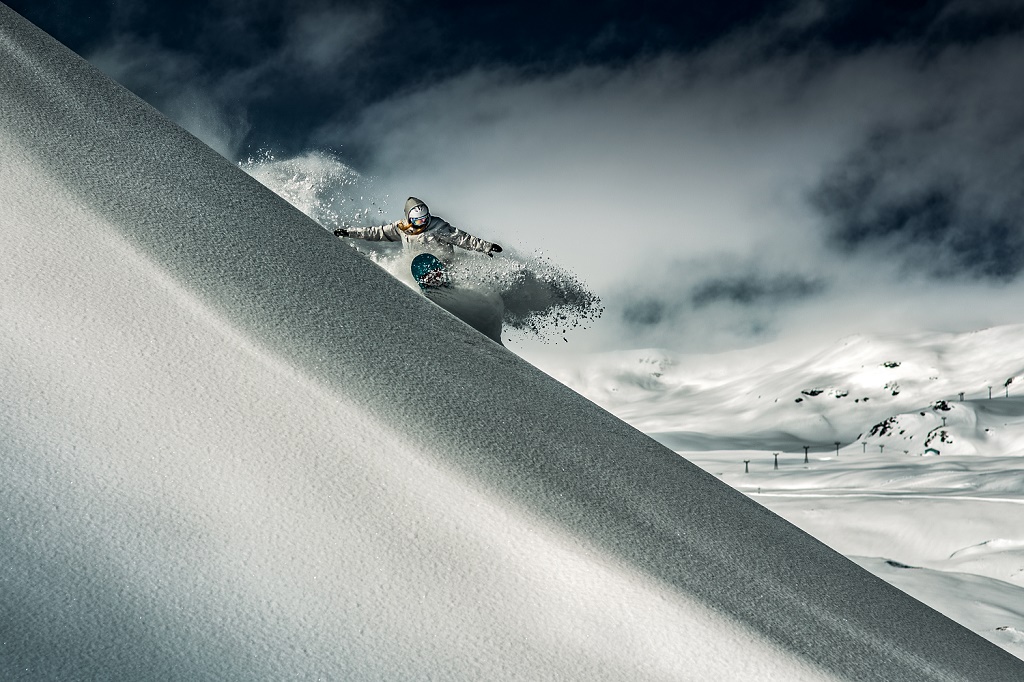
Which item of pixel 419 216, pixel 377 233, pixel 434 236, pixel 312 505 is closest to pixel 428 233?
pixel 434 236

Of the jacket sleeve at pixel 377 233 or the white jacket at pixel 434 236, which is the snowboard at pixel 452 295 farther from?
the jacket sleeve at pixel 377 233

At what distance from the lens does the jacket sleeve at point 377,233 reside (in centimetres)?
816

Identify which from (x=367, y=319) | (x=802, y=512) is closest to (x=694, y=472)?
(x=367, y=319)

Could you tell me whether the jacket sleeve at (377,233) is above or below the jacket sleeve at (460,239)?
above

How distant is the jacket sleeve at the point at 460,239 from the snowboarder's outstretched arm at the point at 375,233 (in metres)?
0.53

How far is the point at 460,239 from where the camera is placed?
7.77m

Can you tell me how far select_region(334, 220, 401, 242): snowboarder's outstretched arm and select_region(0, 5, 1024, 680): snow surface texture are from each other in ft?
13.9

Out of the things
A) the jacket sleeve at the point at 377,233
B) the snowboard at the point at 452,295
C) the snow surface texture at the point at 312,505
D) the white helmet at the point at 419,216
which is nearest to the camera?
the snow surface texture at the point at 312,505

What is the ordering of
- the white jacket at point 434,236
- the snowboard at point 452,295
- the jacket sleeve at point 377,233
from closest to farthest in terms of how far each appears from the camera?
1. the snowboard at point 452,295
2. the white jacket at point 434,236
3. the jacket sleeve at point 377,233

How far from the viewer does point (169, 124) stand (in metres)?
4.77

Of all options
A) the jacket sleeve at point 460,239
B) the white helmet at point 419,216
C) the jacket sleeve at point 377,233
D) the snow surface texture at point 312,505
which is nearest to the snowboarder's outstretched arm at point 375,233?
the jacket sleeve at point 377,233

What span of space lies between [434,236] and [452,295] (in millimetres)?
652

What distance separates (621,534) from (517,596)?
528 mm

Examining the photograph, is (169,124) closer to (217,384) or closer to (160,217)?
(160,217)
